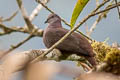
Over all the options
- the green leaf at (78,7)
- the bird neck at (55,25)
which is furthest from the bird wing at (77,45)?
the green leaf at (78,7)

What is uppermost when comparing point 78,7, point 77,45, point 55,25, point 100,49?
point 55,25

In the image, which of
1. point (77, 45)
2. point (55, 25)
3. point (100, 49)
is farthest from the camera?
point (55, 25)

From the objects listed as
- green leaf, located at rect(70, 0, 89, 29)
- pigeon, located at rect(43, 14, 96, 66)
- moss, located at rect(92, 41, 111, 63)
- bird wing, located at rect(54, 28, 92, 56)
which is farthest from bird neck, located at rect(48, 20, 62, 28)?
green leaf, located at rect(70, 0, 89, 29)

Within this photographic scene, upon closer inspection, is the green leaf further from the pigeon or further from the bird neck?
the bird neck

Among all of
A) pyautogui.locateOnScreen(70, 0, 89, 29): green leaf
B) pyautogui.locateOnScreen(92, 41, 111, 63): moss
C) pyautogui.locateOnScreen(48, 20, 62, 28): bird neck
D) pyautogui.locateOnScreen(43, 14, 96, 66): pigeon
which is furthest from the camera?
pyautogui.locateOnScreen(48, 20, 62, 28): bird neck

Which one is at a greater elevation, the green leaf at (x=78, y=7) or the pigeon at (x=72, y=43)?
the pigeon at (x=72, y=43)

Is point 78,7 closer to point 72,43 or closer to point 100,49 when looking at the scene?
point 100,49

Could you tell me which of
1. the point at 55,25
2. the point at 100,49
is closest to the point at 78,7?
the point at 100,49

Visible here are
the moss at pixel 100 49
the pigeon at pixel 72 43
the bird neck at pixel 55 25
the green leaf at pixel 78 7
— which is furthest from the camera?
the bird neck at pixel 55 25

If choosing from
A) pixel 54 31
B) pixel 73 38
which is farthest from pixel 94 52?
pixel 54 31

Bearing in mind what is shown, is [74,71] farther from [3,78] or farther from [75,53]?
[75,53]

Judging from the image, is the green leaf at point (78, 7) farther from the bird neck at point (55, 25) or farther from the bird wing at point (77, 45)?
the bird neck at point (55, 25)

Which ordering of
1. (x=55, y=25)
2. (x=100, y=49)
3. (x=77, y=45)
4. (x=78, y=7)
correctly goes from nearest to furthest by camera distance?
(x=78, y=7) → (x=100, y=49) → (x=77, y=45) → (x=55, y=25)

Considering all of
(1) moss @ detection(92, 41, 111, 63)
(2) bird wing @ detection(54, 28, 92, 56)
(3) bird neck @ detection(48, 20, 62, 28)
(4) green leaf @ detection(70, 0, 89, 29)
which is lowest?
(4) green leaf @ detection(70, 0, 89, 29)
